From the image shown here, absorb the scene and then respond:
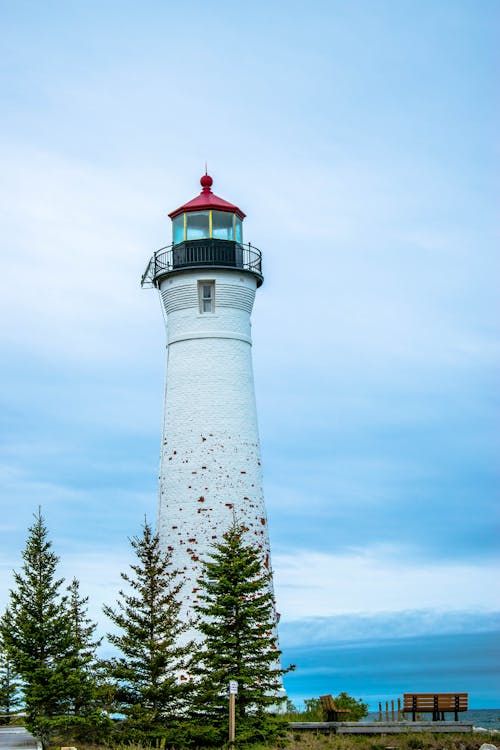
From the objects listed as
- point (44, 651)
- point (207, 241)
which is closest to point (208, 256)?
point (207, 241)

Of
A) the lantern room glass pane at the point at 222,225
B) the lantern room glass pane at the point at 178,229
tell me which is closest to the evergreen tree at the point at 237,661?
the lantern room glass pane at the point at 222,225

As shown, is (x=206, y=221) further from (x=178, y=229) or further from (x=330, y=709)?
(x=330, y=709)

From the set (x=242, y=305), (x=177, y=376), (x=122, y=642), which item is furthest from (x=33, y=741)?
(x=242, y=305)

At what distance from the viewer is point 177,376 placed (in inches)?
1377

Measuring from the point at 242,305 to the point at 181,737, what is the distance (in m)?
14.9

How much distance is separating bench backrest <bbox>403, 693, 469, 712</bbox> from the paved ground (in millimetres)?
11356

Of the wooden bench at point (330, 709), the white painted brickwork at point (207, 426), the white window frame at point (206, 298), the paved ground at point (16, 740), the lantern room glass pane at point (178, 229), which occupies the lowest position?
the paved ground at point (16, 740)

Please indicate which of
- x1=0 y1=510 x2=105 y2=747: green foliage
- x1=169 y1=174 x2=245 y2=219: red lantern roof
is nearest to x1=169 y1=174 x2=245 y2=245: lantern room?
x1=169 y1=174 x2=245 y2=219: red lantern roof

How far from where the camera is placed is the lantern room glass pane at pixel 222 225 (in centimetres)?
3606

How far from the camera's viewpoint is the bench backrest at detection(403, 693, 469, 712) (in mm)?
31969

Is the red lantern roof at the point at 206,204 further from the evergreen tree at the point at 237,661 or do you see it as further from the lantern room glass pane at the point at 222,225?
the evergreen tree at the point at 237,661

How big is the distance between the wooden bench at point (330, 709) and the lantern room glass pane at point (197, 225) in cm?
1575

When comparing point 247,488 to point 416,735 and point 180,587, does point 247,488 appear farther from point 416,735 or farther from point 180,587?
point 416,735

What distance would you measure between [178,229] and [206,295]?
2.70m
